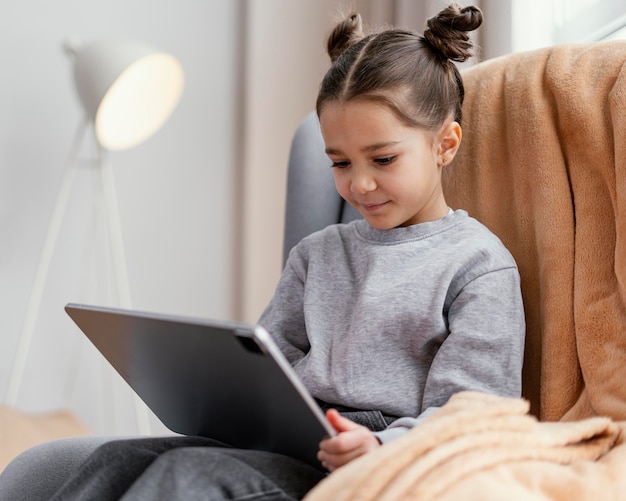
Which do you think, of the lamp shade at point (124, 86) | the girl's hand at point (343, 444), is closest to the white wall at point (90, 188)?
the lamp shade at point (124, 86)

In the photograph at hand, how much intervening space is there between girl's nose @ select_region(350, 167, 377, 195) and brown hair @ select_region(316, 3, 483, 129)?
82 millimetres

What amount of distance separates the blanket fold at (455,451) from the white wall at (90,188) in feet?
5.35

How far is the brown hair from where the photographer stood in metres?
1.07

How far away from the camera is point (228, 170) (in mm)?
2344

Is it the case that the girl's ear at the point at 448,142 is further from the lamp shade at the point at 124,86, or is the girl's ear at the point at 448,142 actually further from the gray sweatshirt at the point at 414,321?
the lamp shade at the point at 124,86

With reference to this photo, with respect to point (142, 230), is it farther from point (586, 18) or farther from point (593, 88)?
point (593, 88)

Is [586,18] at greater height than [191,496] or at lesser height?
greater

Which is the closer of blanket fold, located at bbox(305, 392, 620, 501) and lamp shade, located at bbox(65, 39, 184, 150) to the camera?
blanket fold, located at bbox(305, 392, 620, 501)

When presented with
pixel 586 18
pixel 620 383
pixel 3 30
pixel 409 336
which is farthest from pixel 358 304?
pixel 3 30

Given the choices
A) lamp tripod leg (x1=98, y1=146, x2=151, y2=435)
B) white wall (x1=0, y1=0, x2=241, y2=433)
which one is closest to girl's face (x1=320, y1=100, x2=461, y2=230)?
lamp tripod leg (x1=98, y1=146, x2=151, y2=435)

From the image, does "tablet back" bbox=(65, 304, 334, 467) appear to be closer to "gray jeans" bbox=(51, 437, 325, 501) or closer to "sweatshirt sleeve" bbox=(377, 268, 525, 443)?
"gray jeans" bbox=(51, 437, 325, 501)

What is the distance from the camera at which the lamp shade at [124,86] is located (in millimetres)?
1923

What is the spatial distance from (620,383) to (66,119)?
170cm

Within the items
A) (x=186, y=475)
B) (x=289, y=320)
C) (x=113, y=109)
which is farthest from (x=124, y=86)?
(x=186, y=475)
